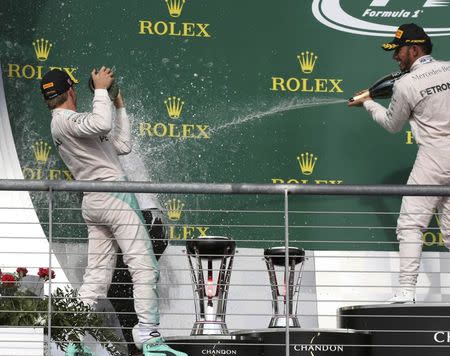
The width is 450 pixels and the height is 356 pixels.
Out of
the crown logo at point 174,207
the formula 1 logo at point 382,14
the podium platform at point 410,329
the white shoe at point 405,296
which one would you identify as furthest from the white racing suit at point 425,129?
the crown logo at point 174,207

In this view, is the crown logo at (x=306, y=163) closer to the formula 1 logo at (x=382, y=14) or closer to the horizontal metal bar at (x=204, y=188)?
the formula 1 logo at (x=382, y=14)

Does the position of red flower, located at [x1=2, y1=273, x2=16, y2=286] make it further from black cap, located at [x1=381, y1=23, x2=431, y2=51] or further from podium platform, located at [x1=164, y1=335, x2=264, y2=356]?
black cap, located at [x1=381, y1=23, x2=431, y2=51]

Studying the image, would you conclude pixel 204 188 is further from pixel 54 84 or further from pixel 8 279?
pixel 54 84

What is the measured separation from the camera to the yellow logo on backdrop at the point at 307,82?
6711 mm

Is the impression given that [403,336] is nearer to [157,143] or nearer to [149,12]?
[157,143]

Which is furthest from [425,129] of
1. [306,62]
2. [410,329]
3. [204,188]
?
[204,188]

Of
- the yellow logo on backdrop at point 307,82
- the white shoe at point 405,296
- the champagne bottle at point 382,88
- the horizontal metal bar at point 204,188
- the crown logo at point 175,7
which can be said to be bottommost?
the white shoe at point 405,296

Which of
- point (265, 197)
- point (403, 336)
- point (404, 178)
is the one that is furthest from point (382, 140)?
point (403, 336)

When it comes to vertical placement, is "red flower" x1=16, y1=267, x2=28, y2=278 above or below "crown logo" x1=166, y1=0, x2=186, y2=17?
below

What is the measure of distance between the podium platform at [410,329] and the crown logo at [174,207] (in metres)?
1.41

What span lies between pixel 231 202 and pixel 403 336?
60.6 inches

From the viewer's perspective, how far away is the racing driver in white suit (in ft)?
19.1

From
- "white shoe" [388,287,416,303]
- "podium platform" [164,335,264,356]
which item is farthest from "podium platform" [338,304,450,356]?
"podium platform" [164,335,264,356]

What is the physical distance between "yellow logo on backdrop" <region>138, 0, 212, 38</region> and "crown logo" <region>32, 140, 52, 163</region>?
769 millimetres
